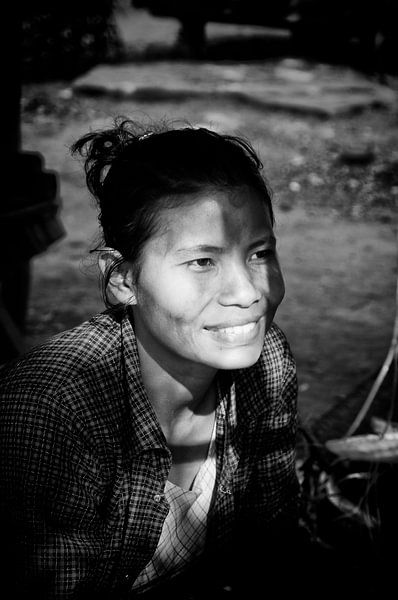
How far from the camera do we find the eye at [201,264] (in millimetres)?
1506

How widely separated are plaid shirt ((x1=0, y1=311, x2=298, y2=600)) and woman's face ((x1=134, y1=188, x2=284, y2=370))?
0.19 m

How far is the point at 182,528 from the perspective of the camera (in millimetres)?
1764

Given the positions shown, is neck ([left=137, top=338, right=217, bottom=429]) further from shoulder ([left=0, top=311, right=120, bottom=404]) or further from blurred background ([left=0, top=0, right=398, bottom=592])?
blurred background ([left=0, top=0, right=398, bottom=592])

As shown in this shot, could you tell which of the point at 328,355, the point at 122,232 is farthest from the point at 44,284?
the point at 122,232

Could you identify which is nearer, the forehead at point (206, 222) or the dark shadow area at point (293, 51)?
the forehead at point (206, 222)

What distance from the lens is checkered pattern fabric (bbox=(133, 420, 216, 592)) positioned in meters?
1.72

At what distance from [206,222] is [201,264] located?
10cm

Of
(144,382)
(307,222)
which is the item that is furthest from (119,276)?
(307,222)

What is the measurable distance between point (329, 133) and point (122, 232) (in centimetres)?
780

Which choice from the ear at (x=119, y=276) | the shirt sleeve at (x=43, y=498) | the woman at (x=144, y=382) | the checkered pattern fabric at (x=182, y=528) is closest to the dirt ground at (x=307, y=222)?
the ear at (x=119, y=276)

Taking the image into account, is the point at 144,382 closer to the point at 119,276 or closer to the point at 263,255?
the point at 119,276

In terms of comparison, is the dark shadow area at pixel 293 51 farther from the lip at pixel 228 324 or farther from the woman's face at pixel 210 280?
the lip at pixel 228 324

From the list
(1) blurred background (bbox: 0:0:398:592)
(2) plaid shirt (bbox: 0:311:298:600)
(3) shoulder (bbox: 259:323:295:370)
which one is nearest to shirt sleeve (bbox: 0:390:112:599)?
(2) plaid shirt (bbox: 0:311:298:600)

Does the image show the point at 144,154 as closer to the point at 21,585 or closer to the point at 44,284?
the point at 21,585
